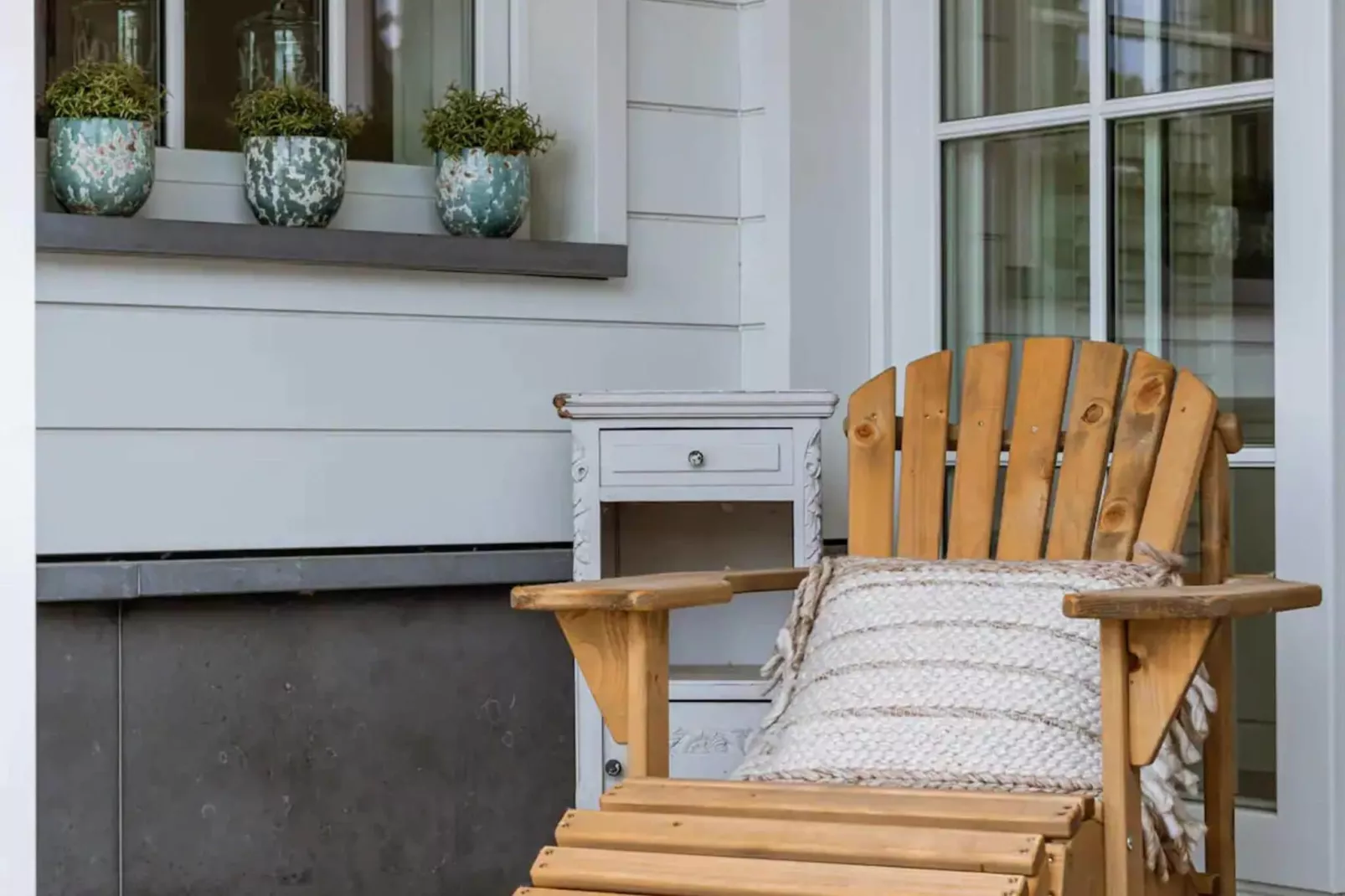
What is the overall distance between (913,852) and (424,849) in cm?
135

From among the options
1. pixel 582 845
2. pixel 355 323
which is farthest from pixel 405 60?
pixel 582 845

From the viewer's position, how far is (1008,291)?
2883 millimetres

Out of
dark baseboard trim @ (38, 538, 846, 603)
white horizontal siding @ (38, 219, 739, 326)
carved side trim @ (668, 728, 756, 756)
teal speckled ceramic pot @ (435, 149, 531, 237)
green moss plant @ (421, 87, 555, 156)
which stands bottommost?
carved side trim @ (668, 728, 756, 756)

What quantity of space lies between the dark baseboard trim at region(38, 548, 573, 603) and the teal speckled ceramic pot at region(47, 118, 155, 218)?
55 cm

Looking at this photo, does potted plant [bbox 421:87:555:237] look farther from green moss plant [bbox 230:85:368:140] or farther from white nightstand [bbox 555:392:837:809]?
white nightstand [bbox 555:392:837:809]

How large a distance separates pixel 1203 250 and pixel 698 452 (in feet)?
2.86

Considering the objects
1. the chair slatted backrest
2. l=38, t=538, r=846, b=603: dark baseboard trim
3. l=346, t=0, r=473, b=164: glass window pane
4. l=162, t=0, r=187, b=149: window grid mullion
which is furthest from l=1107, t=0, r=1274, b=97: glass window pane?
l=162, t=0, r=187, b=149: window grid mullion

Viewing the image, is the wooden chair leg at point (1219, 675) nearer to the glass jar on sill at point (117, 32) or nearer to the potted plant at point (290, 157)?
the potted plant at point (290, 157)

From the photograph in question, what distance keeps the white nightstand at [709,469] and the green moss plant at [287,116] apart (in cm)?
59

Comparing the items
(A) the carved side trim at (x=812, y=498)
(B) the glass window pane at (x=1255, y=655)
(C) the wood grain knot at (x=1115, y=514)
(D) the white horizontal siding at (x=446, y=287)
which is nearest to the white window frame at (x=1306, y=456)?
(B) the glass window pane at (x=1255, y=655)

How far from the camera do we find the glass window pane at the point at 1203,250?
254 cm

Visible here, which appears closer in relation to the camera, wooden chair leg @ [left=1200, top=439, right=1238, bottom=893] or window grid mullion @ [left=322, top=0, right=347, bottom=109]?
wooden chair leg @ [left=1200, top=439, right=1238, bottom=893]

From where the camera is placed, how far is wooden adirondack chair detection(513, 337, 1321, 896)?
5.37ft
